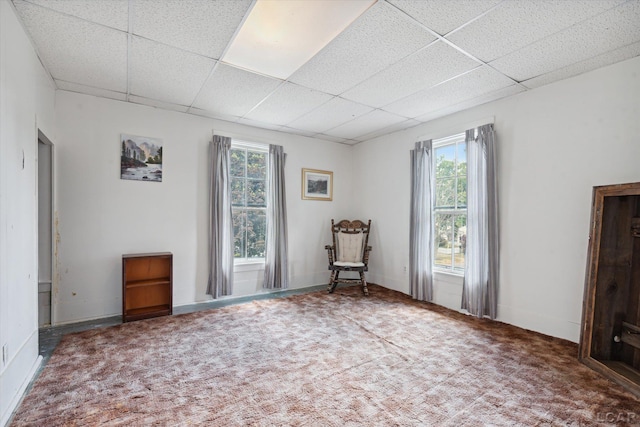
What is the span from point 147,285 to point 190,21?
2849 mm

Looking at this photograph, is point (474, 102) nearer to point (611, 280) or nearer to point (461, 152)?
point (461, 152)

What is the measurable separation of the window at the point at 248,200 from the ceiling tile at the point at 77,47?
175 centimetres

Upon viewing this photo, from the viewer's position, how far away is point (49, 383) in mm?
2137

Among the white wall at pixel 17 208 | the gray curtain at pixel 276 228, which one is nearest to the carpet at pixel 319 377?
the white wall at pixel 17 208

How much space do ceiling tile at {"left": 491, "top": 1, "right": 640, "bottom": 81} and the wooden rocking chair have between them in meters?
3.01

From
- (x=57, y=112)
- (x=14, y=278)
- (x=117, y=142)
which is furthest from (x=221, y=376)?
(x=57, y=112)

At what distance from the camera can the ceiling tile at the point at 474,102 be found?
3.21 metres

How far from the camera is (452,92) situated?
129 inches

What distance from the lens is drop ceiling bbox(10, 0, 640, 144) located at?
1989mm

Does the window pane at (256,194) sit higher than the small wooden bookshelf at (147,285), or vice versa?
the window pane at (256,194)

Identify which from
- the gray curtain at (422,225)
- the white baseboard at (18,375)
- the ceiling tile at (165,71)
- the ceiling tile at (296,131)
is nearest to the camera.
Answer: the white baseboard at (18,375)

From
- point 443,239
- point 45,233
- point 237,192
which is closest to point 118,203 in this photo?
point 45,233

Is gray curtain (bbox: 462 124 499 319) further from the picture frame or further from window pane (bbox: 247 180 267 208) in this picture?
window pane (bbox: 247 180 267 208)

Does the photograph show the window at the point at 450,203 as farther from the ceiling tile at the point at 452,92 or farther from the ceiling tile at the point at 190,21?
the ceiling tile at the point at 190,21
